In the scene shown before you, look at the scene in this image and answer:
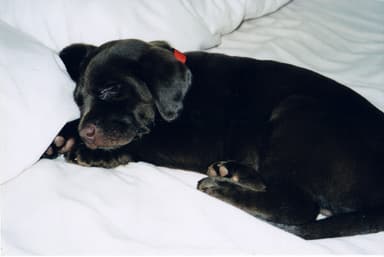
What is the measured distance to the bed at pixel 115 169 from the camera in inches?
47.7

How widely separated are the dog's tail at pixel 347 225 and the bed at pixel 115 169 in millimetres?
28

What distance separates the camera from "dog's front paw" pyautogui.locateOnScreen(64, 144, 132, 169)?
1537 millimetres

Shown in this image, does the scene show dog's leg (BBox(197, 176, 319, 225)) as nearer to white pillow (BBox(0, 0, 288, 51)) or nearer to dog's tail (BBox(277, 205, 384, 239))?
dog's tail (BBox(277, 205, 384, 239))

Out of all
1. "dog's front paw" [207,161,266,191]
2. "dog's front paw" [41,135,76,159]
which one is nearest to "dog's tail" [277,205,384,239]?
"dog's front paw" [207,161,266,191]

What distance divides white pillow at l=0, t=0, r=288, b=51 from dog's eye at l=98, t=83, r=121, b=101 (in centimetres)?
35

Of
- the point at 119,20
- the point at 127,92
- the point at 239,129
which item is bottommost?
the point at 239,129

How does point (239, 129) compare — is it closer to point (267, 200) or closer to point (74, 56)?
point (267, 200)

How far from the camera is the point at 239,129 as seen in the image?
1.60 meters

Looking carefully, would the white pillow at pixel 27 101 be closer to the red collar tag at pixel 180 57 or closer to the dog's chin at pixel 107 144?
the dog's chin at pixel 107 144

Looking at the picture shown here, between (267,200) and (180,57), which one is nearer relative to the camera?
(267,200)

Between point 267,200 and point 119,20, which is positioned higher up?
point 119,20

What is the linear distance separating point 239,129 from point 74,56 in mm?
724

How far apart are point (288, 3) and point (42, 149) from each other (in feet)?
5.59

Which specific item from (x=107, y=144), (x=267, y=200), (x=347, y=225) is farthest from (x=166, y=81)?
(x=347, y=225)
